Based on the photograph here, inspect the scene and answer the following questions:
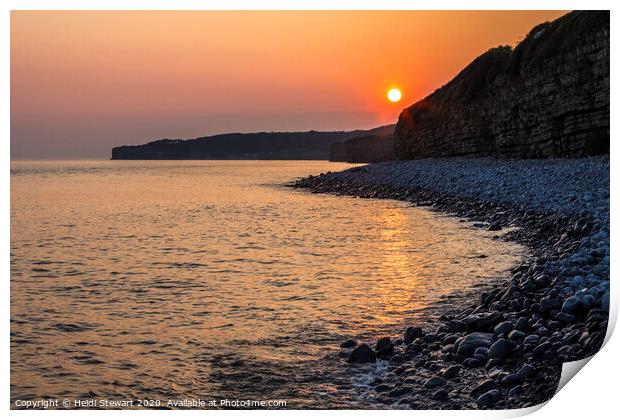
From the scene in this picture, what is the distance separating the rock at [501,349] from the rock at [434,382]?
2.18ft

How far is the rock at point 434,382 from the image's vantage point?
6.02m

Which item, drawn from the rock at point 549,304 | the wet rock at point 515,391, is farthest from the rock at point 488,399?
the rock at point 549,304

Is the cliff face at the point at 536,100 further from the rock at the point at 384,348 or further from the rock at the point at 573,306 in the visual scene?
the rock at the point at 384,348

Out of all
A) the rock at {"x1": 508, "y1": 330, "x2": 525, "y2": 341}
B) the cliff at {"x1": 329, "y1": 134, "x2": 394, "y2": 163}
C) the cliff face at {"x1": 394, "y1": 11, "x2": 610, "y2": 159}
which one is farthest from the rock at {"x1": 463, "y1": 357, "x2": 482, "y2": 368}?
the cliff at {"x1": 329, "y1": 134, "x2": 394, "y2": 163}

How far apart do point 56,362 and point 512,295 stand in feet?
18.3

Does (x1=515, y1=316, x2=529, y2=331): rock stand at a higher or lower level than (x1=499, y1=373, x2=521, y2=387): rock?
higher

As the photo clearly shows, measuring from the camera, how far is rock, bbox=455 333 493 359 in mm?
6649

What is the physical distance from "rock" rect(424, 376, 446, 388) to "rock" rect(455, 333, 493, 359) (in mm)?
639

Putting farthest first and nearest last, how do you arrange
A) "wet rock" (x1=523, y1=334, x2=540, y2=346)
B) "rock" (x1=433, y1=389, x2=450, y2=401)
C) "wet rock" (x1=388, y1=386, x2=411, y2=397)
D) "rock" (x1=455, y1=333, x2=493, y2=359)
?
"rock" (x1=455, y1=333, x2=493, y2=359) → "wet rock" (x1=523, y1=334, x2=540, y2=346) → "wet rock" (x1=388, y1=386, x2=411, y2=397) → "rock" (x1=433, y1=389, x2=450, y2=401)

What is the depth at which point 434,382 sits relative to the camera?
237 inches

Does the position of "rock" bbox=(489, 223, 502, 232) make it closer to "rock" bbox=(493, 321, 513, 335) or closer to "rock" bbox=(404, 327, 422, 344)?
"rock" bbox=(404, 327, 422, 344)

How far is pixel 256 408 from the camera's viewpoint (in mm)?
5742

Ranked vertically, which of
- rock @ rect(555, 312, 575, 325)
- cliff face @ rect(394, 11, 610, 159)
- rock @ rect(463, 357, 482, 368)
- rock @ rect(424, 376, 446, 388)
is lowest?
rock @ rect(424, 376, 446, 388)
